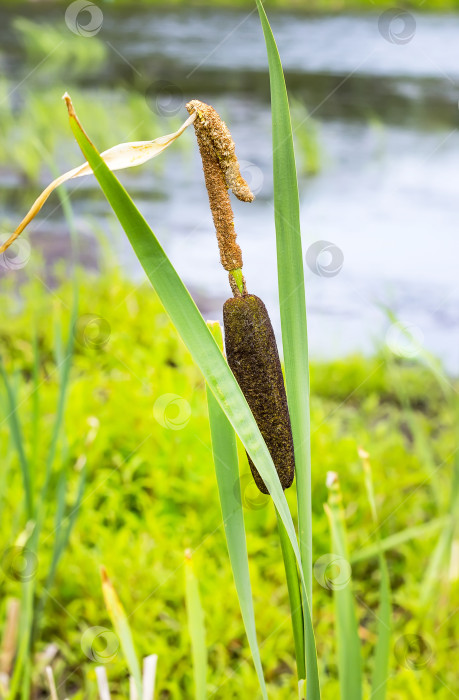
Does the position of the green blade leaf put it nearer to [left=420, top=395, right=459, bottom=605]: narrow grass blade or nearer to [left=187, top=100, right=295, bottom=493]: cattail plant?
[left=187, top=100, right=295, bottom=493]: cattail plant

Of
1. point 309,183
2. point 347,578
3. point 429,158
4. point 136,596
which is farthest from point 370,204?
point 347,578

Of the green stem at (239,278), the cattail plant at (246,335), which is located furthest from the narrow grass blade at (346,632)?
the green stem at (239,278)

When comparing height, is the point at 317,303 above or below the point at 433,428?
above

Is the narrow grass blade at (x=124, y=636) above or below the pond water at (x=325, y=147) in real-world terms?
below

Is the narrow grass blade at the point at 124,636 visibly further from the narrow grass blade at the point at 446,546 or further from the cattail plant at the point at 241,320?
the narrow grass blade at the point at 446,546

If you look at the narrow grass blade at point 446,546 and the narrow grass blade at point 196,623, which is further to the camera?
the narrow grass blade at point 446,546

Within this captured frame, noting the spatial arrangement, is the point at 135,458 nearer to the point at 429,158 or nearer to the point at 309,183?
the point at 309,183
